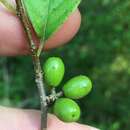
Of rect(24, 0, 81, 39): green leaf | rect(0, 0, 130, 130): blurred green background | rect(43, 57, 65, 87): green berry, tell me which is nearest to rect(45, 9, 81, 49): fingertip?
rect(24, 0, 81, 39): green leaf

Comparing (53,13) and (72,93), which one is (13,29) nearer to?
(53,13)

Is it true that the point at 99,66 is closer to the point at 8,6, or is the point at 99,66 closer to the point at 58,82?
the point at 8,6

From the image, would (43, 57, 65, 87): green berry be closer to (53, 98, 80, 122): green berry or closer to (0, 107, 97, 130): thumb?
(53, 98, 80, 122): green berry

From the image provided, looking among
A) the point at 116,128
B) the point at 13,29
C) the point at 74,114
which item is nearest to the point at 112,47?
the point at 116,128

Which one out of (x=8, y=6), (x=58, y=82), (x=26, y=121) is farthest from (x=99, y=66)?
(x=58, y=82)

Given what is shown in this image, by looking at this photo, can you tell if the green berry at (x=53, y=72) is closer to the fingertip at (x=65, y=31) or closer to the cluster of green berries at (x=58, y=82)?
the cluster of green berries at (x=58, y=82)

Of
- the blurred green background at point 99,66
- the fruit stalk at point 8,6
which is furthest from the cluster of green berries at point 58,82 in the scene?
the blurred green background at point 99,66
